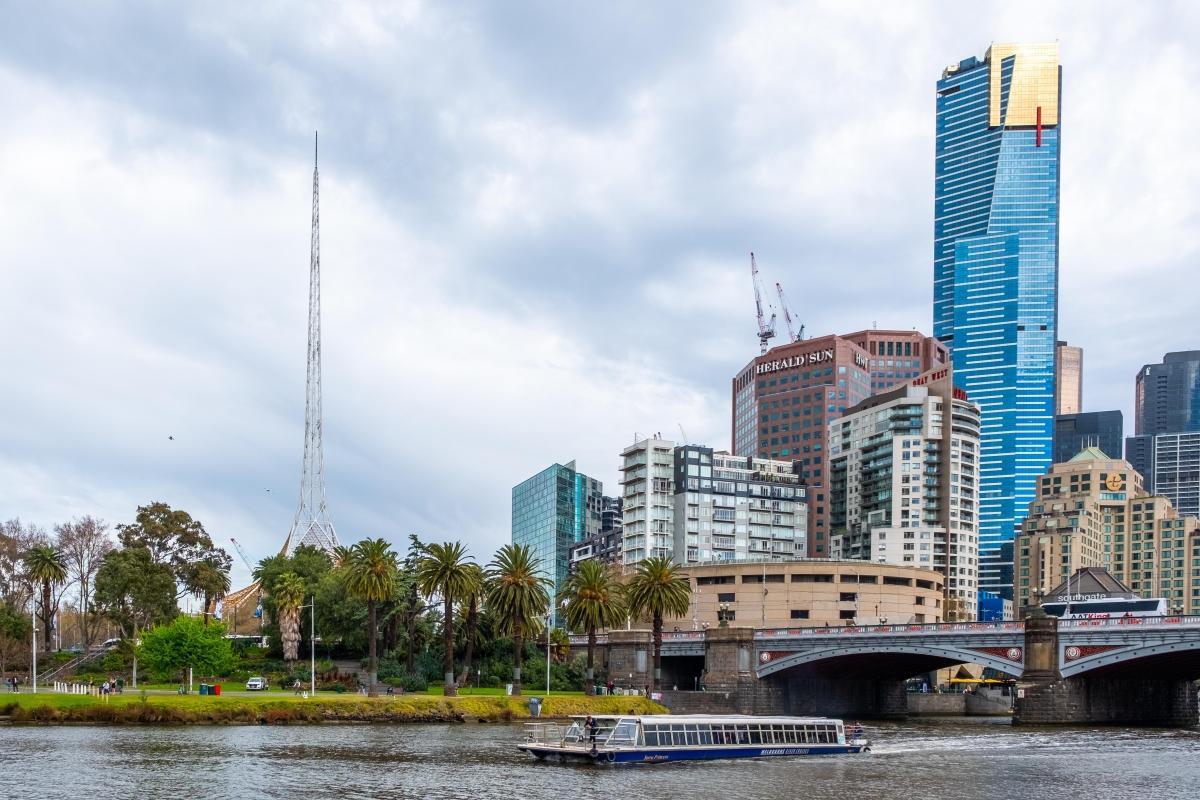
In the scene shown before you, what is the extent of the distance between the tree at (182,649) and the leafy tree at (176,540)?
45894 millimetres

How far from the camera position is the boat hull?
82.7 meters

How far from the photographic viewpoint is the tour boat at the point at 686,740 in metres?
83.3

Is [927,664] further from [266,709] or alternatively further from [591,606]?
[266,709]

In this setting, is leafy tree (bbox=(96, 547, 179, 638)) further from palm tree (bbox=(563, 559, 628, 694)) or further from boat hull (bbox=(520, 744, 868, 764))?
boat hull (bbox=(520, 744, 868, 764))

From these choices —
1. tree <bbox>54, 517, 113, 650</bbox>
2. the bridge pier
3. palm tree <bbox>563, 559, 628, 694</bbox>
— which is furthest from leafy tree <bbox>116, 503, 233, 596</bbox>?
the bridge pier

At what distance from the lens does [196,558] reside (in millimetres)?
170375

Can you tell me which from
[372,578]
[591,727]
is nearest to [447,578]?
[372,578]

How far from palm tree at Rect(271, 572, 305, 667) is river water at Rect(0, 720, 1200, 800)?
48407mm

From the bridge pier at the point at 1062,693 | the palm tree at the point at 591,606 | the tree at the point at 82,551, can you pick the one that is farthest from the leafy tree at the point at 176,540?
the bridge pier at the point at 1062,693

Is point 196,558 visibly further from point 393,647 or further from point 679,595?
point 679,595

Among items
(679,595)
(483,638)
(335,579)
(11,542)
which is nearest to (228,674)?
(335,579)

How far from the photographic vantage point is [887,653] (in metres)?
139

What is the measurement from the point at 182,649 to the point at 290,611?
1165 inches

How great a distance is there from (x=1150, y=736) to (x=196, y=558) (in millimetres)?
118504
